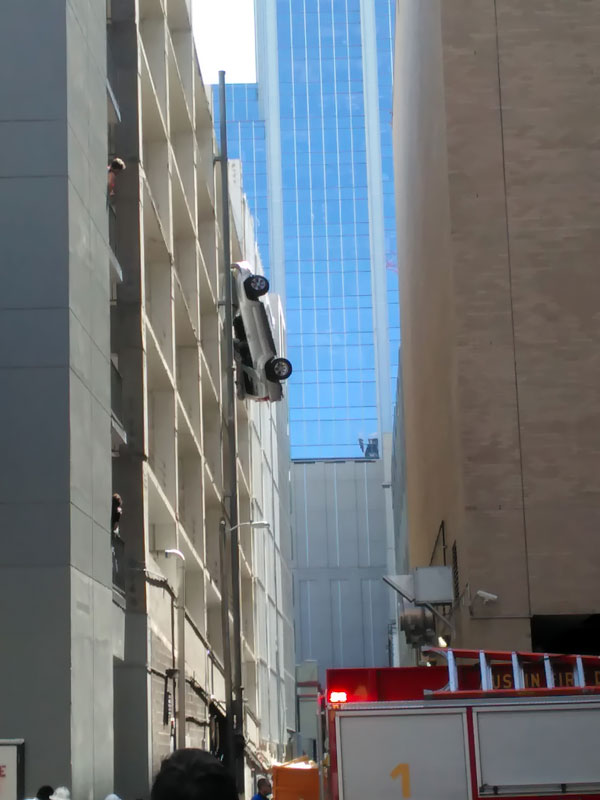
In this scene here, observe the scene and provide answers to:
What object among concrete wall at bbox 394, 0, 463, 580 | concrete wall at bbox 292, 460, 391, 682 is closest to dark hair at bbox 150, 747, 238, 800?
concrete wall at bbox 394, 0, 463, 580

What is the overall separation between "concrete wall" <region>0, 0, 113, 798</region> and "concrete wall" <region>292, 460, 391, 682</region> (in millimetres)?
81111

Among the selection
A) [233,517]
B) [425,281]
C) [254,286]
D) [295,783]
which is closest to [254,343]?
[254,286]

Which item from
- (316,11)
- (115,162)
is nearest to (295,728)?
(115,162)

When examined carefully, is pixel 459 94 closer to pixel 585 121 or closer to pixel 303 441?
pixel 585 121

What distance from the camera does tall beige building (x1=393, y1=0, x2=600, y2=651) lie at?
2266 centimetres

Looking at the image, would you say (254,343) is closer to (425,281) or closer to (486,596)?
(425,281)

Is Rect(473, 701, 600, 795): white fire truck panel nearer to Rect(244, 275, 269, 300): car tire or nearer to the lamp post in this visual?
the lamp post

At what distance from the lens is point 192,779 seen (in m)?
3.20

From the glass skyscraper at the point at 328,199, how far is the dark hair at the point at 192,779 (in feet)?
478

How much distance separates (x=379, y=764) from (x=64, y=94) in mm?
10810

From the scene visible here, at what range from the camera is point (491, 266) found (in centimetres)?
2408

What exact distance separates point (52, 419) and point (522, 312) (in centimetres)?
920

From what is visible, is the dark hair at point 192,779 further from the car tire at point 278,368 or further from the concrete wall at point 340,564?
the concrete wall at point 340,564

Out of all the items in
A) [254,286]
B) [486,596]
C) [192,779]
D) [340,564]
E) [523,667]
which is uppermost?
[340,564]
